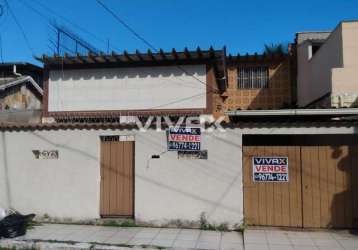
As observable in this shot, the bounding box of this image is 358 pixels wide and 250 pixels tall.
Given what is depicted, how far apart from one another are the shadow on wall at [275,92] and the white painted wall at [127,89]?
8.77 metres

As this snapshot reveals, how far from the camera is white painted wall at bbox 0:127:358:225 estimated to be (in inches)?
331

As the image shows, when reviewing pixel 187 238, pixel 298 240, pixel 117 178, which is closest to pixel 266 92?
pixel 117 178

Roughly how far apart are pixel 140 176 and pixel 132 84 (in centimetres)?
427

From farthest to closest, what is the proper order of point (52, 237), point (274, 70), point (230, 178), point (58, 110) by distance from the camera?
1. point (274, 70)
2. point (58, 110)
3. point (230, 178)
4. point (52, 237)

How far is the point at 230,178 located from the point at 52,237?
13.6 ft

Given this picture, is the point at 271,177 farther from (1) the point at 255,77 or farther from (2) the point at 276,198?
(1) the point at 255,77

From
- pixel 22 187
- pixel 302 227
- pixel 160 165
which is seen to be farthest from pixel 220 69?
pixel 22 187

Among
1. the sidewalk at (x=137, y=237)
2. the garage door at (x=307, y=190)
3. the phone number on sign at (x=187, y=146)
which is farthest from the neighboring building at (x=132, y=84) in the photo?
the sidewalk at (x=137, y=237)

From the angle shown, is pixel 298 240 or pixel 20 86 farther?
pixel 20 86

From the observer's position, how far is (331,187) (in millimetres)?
8125

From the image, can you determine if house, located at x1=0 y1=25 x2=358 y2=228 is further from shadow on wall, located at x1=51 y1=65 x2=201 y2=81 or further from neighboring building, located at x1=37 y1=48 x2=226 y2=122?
shadow on wall, located at x1=51 y1=65 x2=201 y2=81

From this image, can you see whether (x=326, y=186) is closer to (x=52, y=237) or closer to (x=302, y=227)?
(x=302, y=227)

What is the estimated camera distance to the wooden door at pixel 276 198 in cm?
823

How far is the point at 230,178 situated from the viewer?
8.40 meters
